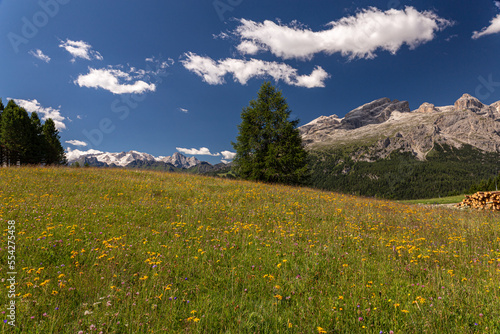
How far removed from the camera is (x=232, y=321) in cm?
327

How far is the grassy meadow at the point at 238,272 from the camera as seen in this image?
10.5 feet

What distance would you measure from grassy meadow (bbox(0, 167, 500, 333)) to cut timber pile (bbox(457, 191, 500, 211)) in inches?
340

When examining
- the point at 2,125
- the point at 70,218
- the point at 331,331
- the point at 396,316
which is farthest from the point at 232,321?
the point at 2,125

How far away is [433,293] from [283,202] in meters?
7.55

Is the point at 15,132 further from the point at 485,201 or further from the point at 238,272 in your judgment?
the point at 485,201

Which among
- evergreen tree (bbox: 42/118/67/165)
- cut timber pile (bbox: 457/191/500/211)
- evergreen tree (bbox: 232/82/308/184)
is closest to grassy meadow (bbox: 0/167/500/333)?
cut timber pile (bbox: 457/191/500/211)

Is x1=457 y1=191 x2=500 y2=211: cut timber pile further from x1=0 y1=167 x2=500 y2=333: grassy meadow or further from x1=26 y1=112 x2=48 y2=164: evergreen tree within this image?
x1=26 y1=112 x2=48 y2=164: evergreen tree

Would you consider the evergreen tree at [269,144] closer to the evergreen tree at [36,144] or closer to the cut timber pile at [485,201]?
the cut timber pile at [485,201]

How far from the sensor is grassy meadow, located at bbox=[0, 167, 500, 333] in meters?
3.20

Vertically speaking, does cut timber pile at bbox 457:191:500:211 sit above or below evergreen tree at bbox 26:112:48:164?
below

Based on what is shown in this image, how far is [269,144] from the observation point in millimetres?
23719

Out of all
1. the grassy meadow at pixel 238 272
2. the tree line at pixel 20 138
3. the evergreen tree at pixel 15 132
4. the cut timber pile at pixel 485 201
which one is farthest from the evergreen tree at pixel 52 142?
the cut timber pile at pixel 485 201

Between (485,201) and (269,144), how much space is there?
17.5m

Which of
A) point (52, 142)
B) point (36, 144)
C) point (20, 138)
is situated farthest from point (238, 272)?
point (52, 142)
